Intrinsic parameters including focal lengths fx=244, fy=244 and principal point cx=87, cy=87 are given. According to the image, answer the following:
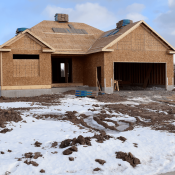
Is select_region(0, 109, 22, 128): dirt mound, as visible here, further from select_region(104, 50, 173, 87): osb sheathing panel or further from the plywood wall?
the plywood wall

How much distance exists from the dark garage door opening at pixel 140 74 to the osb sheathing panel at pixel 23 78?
31.1 ft

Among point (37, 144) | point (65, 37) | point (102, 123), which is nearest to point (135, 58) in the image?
point (65, 37)

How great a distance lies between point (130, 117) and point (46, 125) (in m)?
3.51

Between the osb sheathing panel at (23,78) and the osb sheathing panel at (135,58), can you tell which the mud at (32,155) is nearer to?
the osb sheathing panel at (23,78)

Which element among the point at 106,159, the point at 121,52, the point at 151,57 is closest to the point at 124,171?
the point at 106,159

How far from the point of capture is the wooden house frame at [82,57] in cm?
1822

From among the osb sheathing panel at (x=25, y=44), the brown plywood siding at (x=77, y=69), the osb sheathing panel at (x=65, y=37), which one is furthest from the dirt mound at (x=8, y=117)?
the brown plywood siding at (x=77, y=69)

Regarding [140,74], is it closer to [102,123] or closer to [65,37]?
[65,37]

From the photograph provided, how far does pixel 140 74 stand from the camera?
26078mm

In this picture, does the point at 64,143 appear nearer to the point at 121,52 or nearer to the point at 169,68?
the point at 121,52

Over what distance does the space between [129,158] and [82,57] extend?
18.0 metres

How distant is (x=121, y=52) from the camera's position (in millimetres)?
20000

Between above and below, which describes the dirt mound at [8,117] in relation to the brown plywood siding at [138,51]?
below

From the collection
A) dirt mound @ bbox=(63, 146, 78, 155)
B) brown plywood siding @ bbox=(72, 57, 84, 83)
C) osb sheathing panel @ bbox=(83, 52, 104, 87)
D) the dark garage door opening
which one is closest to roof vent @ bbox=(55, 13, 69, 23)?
brown plywood siding @ bbox=(72, 57, 84, 83)
